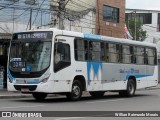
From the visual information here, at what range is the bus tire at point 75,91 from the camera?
20.1 m

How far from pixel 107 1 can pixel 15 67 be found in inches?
825

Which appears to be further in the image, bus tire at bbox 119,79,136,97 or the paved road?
bus tire at bbox 119,79,136,97

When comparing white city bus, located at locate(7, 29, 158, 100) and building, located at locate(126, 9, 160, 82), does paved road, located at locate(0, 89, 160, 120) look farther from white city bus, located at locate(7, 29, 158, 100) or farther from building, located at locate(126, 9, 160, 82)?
building, located at locate(126, 9, 160, 82)

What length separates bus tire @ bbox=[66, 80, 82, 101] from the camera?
20.1m

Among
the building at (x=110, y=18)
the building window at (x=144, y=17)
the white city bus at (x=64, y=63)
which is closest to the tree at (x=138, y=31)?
the building window at (x=144, y=17)

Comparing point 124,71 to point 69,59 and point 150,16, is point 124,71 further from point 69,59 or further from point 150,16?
point 150,16

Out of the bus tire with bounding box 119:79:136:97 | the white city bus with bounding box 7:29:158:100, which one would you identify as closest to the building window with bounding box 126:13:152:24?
the bus tire with bounding box 119:79:136:97

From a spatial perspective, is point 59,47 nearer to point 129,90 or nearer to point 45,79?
point 45,79

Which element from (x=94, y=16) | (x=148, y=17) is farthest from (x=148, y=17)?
(x=94, y=16)

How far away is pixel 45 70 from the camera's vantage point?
18.7 meters

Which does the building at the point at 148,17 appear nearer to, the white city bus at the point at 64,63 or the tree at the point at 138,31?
the tree at the point at 138,31

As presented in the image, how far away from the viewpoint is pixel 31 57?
62.6ft

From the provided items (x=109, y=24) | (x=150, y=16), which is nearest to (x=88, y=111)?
(x=109, y=24)

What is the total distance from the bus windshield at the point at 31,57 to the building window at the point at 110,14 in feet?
65.7
